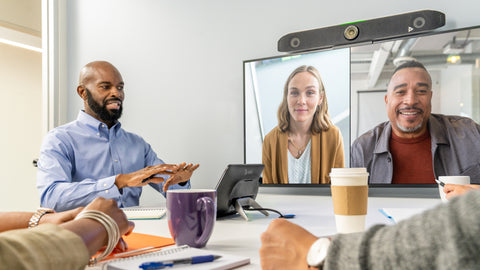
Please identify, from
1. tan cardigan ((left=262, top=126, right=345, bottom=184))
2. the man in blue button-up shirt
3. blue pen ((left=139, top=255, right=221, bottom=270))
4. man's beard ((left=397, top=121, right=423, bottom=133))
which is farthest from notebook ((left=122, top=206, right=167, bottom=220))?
man's beard ((left=397, top=121, right=423, bottom=133))

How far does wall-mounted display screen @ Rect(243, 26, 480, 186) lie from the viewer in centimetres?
192

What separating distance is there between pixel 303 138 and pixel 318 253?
1.81m

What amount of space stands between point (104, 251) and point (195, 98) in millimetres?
2079

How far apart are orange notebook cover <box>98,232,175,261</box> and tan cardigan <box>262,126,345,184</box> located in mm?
1432

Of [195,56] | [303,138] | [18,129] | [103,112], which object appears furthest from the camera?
[18,129]

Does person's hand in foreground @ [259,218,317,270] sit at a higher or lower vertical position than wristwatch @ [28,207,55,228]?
higher

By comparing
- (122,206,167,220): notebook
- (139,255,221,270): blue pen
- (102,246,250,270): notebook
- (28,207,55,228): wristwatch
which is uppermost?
(28,207,55,228): wristwatch

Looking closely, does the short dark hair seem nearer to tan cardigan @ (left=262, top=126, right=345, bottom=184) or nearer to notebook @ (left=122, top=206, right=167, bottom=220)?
tan cardigan @ (left=262, top=126, right=345, bottom=184)

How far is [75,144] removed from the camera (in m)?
2.04

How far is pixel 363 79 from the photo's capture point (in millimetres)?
2115

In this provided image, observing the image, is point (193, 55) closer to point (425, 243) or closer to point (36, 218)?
point (36, 218)

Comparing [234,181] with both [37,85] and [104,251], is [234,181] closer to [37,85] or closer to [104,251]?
[104,251]

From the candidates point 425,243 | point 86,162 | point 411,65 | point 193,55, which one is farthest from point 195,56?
point 425,243

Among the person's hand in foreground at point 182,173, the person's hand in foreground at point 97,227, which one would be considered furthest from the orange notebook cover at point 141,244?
the person's hand in foreground at point 182,173
